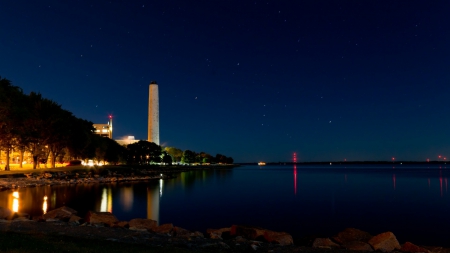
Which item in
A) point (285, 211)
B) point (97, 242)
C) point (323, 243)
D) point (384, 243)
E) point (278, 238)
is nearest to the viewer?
point (97, 242)

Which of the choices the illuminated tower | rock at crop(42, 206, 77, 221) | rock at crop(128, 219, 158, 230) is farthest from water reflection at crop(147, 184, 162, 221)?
the illuminated tower

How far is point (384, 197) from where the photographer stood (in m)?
52.4

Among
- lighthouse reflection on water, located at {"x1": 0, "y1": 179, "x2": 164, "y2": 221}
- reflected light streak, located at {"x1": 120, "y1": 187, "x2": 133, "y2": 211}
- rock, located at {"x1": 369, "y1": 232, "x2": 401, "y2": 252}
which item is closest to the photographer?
rock, located at {"x1": 369, "y1": 232, "x2": 401, "y2": 252}

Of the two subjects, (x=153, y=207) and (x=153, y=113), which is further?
(x=153, y=113)

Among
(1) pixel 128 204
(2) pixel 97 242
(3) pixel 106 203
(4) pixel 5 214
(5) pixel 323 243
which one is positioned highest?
(2) pixel 97 242

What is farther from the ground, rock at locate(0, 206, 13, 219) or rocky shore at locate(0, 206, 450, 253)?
rock at locate(0, 206, 13, 219)

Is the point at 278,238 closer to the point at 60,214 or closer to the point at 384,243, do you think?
the point at 384,243

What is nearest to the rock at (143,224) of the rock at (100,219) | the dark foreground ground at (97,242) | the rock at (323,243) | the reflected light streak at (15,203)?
the rock at (100,219)

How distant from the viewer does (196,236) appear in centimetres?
1947

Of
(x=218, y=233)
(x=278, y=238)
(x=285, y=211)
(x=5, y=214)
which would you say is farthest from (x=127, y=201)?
(x=278, y=238)

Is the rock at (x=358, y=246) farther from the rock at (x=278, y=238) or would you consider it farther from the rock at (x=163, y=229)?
the rock at (x=163, y=229)

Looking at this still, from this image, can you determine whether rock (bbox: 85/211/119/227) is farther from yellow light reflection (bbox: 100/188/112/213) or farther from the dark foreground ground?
yellow light reflection (bbox: 100/188/112/213)

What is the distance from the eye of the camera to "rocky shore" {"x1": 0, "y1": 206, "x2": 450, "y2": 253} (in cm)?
1627

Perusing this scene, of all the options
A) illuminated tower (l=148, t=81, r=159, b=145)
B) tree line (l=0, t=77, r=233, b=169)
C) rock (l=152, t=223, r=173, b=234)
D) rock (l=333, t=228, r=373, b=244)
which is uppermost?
illuminated tower (l=148, t=81, r=159, b=145)
